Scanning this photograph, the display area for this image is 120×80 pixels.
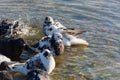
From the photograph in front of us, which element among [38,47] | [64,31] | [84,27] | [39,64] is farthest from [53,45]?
[84,27]

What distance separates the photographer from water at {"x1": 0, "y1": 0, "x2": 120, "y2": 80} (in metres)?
11.4

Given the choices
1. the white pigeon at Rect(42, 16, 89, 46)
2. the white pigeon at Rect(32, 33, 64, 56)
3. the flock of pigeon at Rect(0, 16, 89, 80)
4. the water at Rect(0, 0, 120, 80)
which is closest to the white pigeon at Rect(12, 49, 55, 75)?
the flock of pigeon at Rect(0, 16, 89, 80)

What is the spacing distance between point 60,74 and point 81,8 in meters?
5.50

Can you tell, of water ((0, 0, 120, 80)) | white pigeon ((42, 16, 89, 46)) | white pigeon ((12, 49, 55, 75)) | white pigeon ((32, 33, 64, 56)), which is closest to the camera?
white pigeon ((12, 49, 55, 75))

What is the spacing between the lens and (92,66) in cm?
1164

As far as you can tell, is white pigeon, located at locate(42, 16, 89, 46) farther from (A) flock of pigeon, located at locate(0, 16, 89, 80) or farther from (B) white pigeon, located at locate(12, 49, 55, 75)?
(B) white pigeon, located at locate(12, 49, 55, 75)

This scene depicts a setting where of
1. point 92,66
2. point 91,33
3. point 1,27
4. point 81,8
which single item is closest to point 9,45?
point 1,27

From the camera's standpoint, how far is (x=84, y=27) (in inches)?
566

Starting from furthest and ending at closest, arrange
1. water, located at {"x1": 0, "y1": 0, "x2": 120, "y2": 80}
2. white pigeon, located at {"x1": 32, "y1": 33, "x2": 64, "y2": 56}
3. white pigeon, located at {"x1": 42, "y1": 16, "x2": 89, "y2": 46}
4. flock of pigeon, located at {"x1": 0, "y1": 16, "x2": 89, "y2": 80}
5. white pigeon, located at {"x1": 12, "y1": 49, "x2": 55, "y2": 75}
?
white pigeon, located at {"x1": 42, "y1": 16, "x2": 89, "y2": 46}
white pigeon, located at {"x1": 32, "y1": 33, "x2": 64, "y2": 56}
water, located at {"x1": 0, "y1": 0, "x2": 120, "y2": 80}
white pigeon, located at {"x1": 12, "y1": 49, "x2": 55, "y2": 75}
flock of pigeon, located at {"x1": 0, "y1": 16, "x2": 89, "y2": 80}

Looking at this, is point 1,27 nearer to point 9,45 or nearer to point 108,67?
point 9,45

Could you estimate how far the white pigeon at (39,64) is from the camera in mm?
10814

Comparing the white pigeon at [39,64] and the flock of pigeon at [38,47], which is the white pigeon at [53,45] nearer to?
the flock of pigeon at [38,47]

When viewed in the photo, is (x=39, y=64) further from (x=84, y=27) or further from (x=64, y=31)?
(x=84, y=27)

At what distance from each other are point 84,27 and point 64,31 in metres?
1.38
